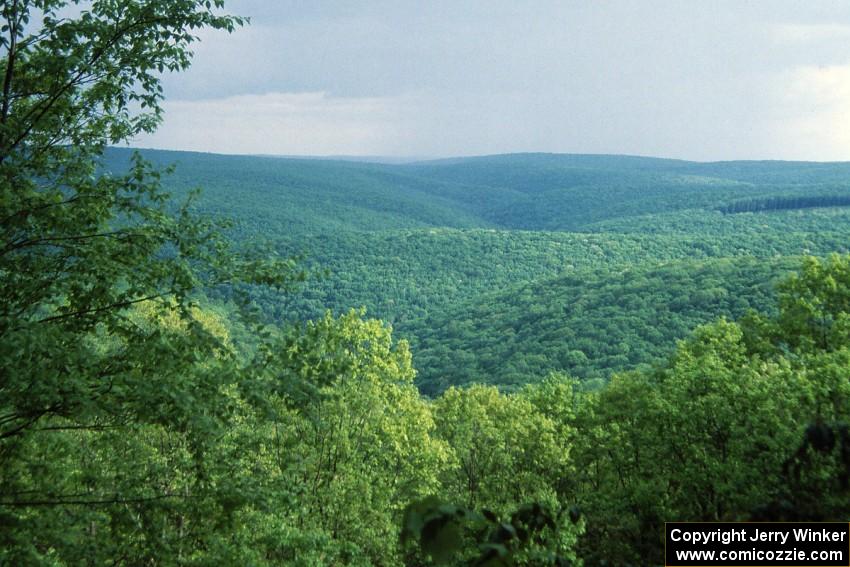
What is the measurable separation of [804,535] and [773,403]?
15.6m

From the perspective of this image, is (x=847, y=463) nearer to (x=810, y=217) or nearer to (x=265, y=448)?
(x=265, y=448)

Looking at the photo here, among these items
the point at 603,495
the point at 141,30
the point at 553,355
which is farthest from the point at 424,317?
the point at 141,30

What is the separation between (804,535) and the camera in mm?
5977

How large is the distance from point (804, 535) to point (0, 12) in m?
11.1

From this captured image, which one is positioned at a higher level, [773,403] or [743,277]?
[773,403]

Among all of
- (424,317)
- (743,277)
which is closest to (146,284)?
(743,277)

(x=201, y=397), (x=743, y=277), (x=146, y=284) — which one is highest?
(x=146, y=284)

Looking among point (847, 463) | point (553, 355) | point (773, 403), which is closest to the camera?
point (847, 463)

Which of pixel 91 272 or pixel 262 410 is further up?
pixel 91 272

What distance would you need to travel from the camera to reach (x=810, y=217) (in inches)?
7864

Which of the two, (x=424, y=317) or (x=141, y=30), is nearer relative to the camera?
(x=141, y=30)

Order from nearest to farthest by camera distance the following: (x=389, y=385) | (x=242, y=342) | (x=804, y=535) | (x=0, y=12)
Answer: (x=804, y=535) → (x=0, y=12) → (x=389, y=385) → (x=242, y=342)

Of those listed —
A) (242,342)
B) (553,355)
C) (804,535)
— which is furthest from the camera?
(553,355)

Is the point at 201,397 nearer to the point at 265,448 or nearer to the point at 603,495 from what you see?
the point at 265,448
